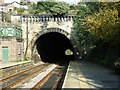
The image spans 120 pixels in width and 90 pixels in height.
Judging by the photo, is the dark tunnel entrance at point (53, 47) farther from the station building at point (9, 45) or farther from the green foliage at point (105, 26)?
the green foliage at point (105, 26)

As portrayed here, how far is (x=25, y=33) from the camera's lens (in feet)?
158

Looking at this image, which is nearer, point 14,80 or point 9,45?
point 14,80

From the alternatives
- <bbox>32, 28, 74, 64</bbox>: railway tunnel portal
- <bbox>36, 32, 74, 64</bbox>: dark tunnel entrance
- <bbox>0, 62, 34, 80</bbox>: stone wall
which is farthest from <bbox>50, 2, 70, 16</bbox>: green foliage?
<bbox>0, 62, 34, 80</bbox>: stone wall

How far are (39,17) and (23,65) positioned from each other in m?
12.5

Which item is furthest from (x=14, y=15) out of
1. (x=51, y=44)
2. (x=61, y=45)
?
(x=61, y=45)

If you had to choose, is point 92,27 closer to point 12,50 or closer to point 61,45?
point 12,50

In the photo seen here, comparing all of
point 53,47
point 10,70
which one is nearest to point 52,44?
point 53,47

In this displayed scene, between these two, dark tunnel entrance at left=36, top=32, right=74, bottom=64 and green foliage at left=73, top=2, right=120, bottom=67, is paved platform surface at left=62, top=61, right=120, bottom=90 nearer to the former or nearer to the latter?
green foliage at left=73, top=2, right=120, bottom=67

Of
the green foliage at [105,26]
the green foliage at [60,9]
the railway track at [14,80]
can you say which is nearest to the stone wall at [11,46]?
the green foliage at [60,9]

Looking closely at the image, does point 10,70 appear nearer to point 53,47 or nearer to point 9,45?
point 9,45

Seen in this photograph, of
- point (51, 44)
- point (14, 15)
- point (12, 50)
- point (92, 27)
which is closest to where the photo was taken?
point (92, 27)

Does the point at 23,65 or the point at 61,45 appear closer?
the point at 23,65

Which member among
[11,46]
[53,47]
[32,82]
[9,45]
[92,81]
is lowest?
[32,82]

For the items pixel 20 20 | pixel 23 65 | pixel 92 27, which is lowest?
pixel 23 65
